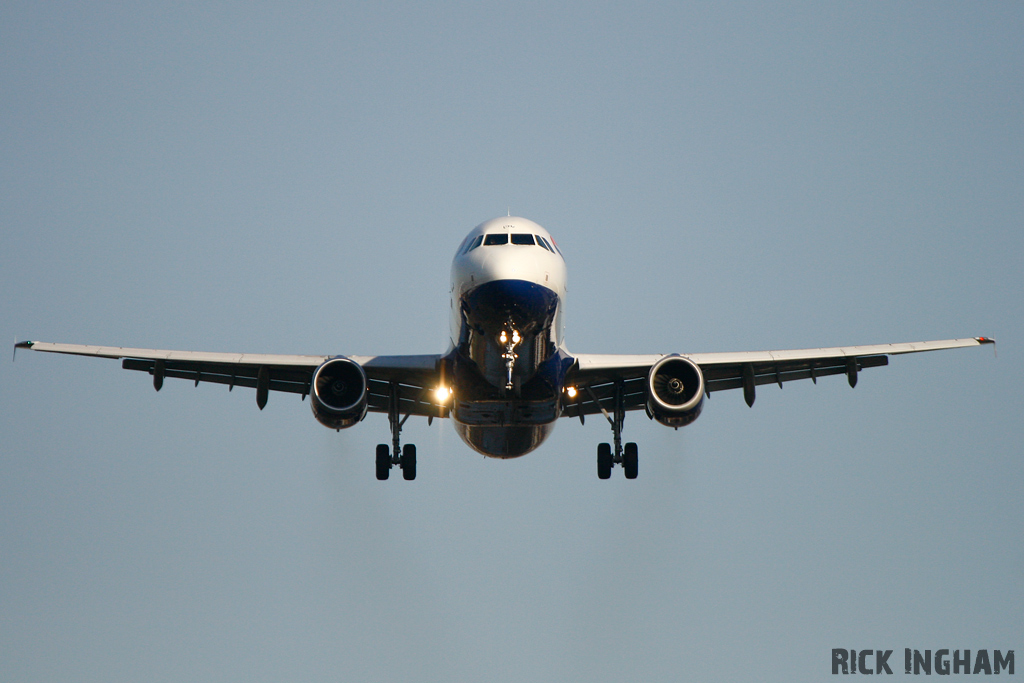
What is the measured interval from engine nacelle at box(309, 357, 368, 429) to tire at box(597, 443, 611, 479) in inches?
332

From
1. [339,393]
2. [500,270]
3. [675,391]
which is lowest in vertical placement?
[339,393]

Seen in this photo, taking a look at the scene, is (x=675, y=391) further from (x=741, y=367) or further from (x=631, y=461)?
(x=631, y=461)

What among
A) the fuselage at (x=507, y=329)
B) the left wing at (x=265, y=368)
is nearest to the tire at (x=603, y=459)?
the fuselage at (x=507, y=329)

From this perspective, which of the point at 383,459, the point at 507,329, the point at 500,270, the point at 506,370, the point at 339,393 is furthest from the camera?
the point at 383,459

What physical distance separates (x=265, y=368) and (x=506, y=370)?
7.17 meters

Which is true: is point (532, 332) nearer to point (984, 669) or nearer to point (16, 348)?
point (16, 348)

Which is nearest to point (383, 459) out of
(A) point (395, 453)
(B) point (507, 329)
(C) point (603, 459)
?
(A) point (395, 453)

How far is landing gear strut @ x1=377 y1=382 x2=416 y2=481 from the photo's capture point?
1394 inches

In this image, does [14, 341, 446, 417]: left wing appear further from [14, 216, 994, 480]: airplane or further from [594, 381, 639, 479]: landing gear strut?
[594, 381, 639, 479]: landing gear strut

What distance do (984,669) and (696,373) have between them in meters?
14.1

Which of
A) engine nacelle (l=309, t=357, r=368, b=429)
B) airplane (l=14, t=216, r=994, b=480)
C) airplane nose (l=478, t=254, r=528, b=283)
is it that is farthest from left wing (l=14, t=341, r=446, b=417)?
airplane nose (l=478, t=254, r=528, b=283)

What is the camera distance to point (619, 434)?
36.1 meters

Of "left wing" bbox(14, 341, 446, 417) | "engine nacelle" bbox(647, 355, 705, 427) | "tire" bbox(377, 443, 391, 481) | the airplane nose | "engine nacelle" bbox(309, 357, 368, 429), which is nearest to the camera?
the airplane nose

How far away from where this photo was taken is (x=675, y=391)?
3123 centimetres
